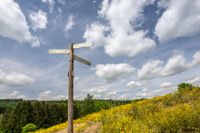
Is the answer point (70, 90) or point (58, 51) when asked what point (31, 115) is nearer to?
point (58, 51)

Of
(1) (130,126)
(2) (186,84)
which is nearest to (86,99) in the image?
(2) (186,84)

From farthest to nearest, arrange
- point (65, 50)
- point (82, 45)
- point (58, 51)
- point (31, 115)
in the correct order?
1. point (31, 115)
2. point (58, 51)
3. point (65, 50)
4. point (82, 45)

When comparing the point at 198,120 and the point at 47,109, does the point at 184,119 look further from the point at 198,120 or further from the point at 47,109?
the point at 47,109

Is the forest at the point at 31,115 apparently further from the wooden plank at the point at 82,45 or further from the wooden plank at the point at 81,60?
the wooden plank at the point at 82,45

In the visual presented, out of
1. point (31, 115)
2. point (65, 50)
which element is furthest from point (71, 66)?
point (31, 115)

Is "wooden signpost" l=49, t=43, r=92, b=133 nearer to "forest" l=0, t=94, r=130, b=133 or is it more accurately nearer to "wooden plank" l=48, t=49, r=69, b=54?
"wooden plank" l=48, t=49, r=69, b=54

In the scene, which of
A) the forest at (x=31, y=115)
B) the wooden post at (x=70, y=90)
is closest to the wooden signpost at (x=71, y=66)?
the wooden post at (x=70, y=90)

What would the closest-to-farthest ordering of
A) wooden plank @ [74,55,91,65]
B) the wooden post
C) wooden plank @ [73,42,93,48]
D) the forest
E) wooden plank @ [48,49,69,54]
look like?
the wooden post, wooden plank @ [73,42,93,48], wooden plank @ [74,55,91,65], wooden plank @ [48,49,69,54], the forest

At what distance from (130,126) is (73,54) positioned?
370 cm

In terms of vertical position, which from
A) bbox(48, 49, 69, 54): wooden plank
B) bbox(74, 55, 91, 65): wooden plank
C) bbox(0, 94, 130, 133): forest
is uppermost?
bbox(0, 94, 130, 133): forest

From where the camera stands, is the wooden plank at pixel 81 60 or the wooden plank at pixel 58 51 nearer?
the wooden plank at pixel 81 60

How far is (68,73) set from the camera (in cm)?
991

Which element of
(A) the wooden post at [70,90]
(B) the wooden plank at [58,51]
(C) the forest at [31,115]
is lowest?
(A) the wooden post at [70,90]

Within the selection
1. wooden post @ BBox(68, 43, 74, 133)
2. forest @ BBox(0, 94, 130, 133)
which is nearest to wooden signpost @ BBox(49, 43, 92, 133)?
wooden post @ BBox(68, 43, 74, 133)
